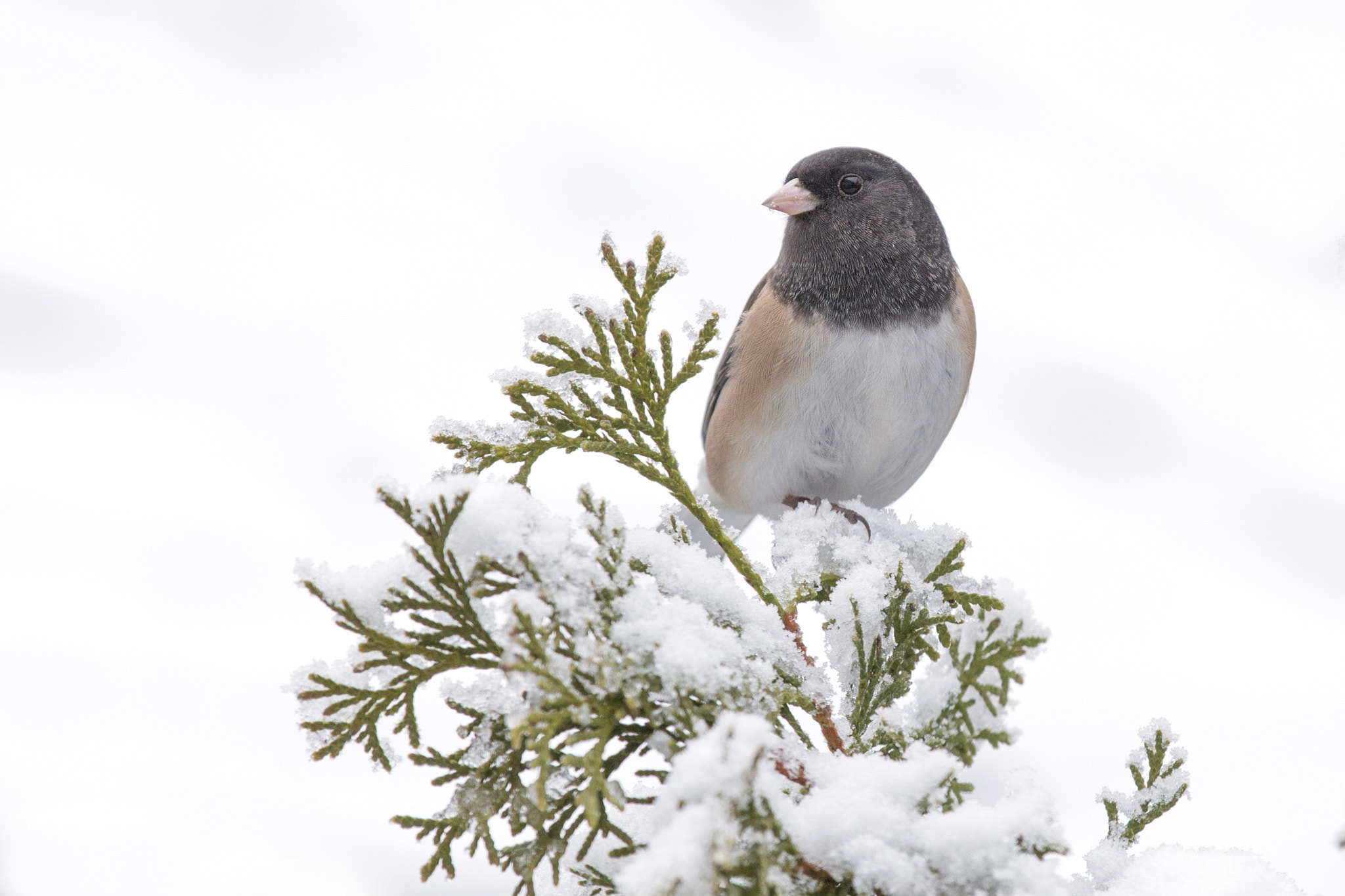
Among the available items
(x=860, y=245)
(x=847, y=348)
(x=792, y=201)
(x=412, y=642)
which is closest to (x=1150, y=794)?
(x=412, y=642)

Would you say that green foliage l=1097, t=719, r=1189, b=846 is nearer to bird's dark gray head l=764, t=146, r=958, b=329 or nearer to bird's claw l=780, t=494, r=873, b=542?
bird's claw l=780, t=494, r=873, b=542

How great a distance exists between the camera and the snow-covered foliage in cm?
72

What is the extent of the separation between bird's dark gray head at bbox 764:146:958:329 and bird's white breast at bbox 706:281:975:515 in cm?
4

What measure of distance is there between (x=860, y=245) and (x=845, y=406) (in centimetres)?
29

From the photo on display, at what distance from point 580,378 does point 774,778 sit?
51 centimetres

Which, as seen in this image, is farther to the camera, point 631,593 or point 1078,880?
point 1078,880

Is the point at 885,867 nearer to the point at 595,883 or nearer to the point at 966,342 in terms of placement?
the point at 595,883

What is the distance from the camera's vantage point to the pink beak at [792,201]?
5.98ft

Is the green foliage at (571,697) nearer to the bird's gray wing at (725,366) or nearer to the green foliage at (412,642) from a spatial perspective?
the green foliage at (412,642)

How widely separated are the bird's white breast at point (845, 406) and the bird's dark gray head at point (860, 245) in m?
0.04

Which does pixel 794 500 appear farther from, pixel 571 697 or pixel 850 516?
pixel 571 697

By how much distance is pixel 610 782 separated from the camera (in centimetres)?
79

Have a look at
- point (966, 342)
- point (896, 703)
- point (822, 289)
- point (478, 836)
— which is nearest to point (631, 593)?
point (478, 836)

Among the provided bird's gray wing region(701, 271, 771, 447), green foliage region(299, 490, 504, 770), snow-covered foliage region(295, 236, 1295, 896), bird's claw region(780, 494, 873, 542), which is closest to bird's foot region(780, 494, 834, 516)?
bird's claw region(780, 494, 873, 542)
